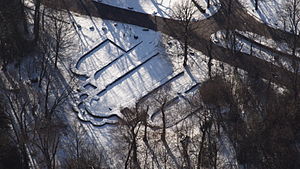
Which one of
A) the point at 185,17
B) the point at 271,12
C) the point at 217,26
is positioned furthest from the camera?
→ the point at 271,12

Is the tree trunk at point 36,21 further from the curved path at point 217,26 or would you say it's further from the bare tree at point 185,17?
the bare tree at point 185,17

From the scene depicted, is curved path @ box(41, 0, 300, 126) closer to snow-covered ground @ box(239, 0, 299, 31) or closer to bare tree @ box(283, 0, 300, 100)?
snow-covered ground @ box(239, 0, 299, 31)

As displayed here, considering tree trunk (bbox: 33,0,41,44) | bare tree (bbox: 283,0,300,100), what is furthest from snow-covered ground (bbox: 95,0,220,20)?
tree trunk (bbox: 33,0,41,44)

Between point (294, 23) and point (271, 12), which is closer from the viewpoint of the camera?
point (294, 23)

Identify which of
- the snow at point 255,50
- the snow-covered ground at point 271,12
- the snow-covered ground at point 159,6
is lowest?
the snow at point 255,50

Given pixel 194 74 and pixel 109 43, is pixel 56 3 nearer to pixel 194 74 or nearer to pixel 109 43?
pixel 109 43

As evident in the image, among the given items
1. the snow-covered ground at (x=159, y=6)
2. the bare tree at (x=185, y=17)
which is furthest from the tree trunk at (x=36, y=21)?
the bare tree at (x=185, y=17)

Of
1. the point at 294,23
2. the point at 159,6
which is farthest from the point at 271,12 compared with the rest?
the point at 159,6

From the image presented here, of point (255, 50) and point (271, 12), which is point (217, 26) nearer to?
point (255, 50)
